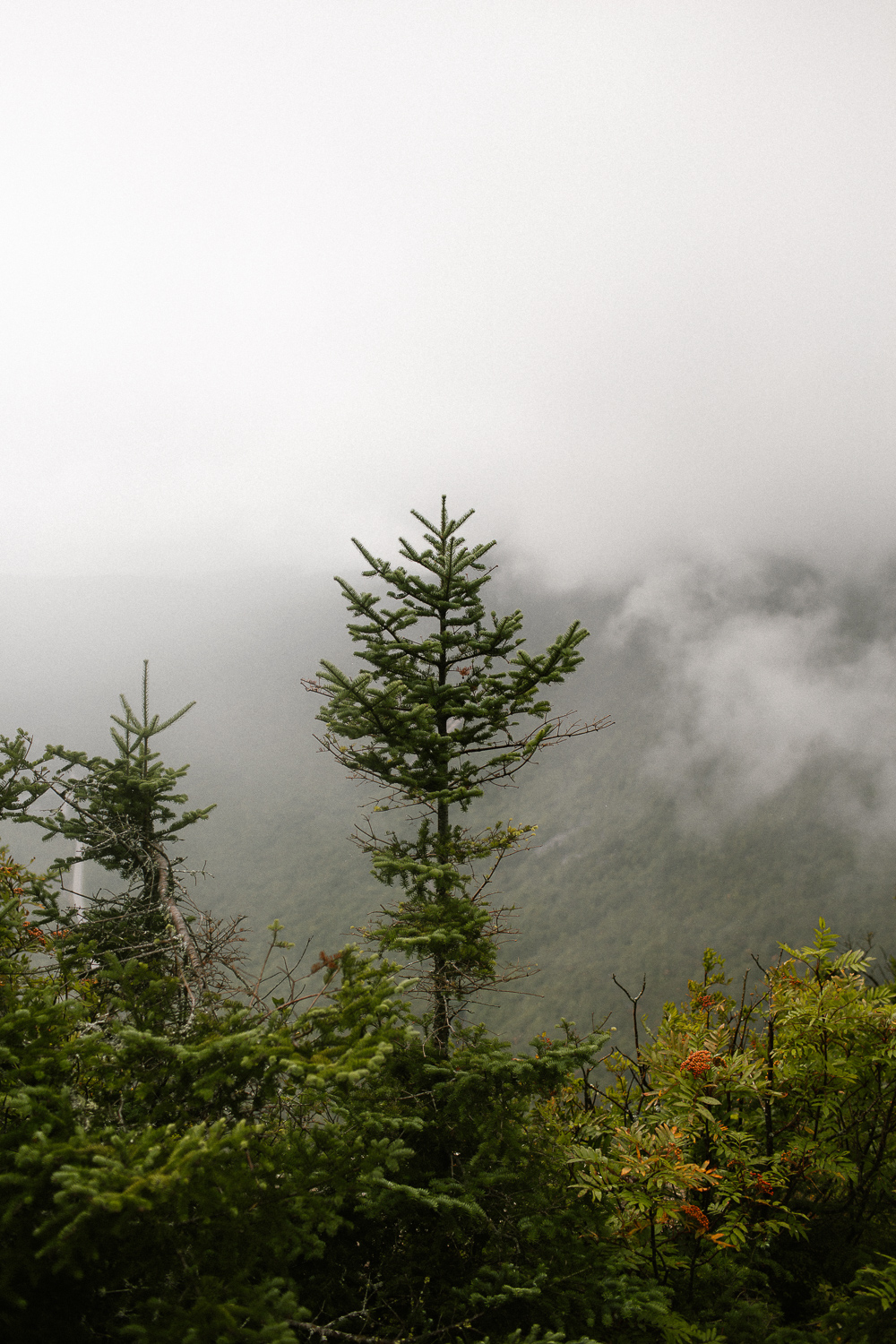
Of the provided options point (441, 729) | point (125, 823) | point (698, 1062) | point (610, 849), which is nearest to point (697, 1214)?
point (698, 1062)

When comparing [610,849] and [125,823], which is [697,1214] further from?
[610,849]

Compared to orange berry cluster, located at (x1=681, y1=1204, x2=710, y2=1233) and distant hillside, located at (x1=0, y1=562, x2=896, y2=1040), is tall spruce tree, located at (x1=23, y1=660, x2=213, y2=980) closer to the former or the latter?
orange berry cluster, located at (x1=681, y1=1204, x2=710, y2=1233)

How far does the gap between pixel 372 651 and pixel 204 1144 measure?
5707 mm

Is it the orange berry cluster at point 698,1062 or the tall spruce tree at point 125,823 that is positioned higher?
the tall spruce tree at point 125,823

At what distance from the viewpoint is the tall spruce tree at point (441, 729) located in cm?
739

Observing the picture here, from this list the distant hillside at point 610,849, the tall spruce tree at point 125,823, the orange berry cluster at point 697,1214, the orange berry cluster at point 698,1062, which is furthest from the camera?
the distant hillside at point 610,849

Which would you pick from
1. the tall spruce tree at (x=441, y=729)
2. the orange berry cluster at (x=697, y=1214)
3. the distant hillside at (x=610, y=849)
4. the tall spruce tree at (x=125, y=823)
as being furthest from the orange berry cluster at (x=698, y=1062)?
the distant hillside at (x=610, y=849)

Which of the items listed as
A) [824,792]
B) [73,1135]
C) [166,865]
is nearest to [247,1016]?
[73,1135]

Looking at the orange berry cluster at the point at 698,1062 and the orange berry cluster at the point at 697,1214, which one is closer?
the orange berry cluster at the point at 697,1214

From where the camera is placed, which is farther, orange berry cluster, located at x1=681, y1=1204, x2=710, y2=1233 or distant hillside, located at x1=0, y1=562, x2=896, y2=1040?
distant hillside, located at x1=0, y1=562, x2=896, y2=1040

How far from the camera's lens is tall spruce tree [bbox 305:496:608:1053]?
7395 mm

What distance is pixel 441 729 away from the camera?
8727mm

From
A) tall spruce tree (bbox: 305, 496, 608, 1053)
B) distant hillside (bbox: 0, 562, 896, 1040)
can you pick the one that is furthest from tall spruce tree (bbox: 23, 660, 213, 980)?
distant hillside (bbox: 0, 562, 896, 1040)

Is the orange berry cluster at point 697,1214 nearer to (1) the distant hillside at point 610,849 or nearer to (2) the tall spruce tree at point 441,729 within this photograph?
(2) the tall spruce tree at point 441,729
